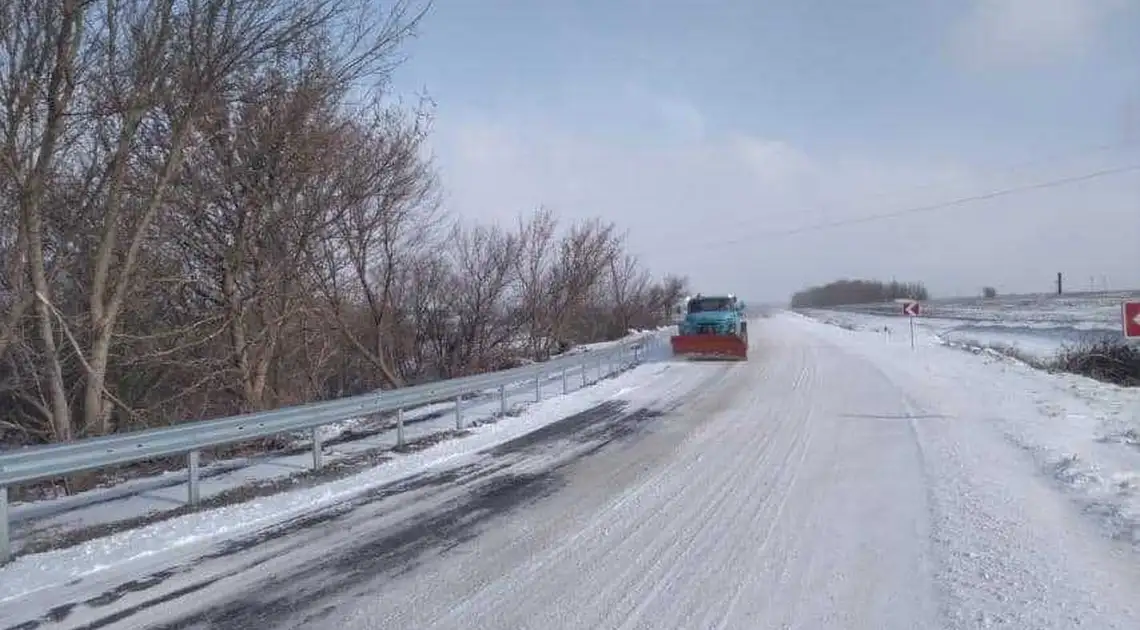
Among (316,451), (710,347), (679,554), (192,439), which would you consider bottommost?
(679,554)

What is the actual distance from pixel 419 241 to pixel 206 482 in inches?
575

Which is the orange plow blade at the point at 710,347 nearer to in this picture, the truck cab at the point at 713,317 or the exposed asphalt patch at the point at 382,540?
the truck cab at the point at 713,317

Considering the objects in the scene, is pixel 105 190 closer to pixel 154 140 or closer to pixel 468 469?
pixel 154 140

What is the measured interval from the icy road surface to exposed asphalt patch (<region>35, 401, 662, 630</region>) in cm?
2

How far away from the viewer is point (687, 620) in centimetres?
518

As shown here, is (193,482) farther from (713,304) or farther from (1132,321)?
(713,304)

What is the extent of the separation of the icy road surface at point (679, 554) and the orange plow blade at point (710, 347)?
1822 centimetres

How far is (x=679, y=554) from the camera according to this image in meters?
6.63

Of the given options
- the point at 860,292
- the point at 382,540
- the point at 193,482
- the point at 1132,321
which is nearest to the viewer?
the point at 382,540

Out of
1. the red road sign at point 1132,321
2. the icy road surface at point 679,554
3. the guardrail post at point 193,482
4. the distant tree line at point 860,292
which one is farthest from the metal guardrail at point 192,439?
the distant tree line at point 860,292

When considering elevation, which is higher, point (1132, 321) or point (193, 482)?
point (1132, 321)

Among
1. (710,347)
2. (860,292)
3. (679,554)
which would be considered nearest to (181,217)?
(679,554)

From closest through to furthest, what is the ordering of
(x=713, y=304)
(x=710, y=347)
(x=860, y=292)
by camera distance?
(x=710, y=347)
(x=713, y=304)
(x=860, y=292)

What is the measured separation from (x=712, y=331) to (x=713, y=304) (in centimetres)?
186
